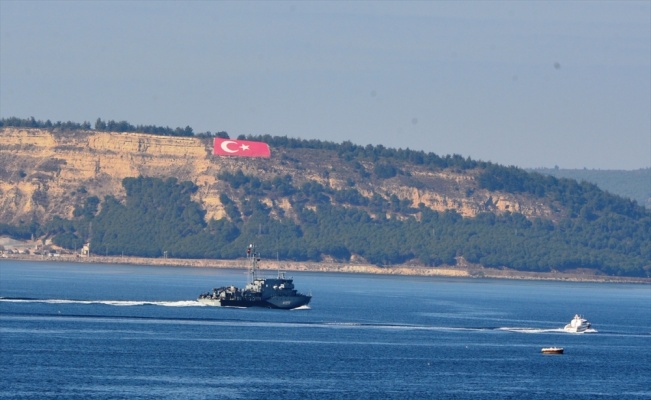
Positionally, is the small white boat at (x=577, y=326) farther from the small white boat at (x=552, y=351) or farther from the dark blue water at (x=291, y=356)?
the small white boat at (x=552, y=351)

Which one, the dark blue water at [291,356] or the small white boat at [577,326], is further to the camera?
the small white boat at [577,326]

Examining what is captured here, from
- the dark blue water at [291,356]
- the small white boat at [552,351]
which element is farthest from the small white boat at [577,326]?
the small white boat at [552,351]

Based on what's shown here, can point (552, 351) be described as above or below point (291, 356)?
above

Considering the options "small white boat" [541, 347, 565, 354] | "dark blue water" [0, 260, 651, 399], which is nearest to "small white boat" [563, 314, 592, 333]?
"dark blue water" [0, 260, 651, 399]

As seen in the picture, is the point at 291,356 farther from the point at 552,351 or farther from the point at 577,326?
the point at 577,326

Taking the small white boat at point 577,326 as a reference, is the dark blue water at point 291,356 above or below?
below

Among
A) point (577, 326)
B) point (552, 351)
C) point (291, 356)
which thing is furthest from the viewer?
point (577, 326)

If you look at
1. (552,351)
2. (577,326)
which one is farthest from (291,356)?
(577,326)

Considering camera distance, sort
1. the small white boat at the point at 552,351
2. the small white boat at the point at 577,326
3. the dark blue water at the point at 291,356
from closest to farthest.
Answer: the dark blue water at the point at 291,356 < the small white boat at the point at 552,351 < the small white boat at the point at 577,326

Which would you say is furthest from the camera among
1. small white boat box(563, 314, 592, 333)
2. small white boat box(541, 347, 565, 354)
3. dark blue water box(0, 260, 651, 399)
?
small white boat box(563, 314, 592, 333)

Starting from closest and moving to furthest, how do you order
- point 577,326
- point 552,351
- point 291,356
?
point 291,356 → point 552,351 → point 577,326

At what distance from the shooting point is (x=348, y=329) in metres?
170

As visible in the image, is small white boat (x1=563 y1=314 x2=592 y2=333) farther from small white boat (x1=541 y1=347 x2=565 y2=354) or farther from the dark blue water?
small white boat (x1=541 y1=347 x2=565 y2=354)

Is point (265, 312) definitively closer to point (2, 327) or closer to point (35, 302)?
point (35, 302)
